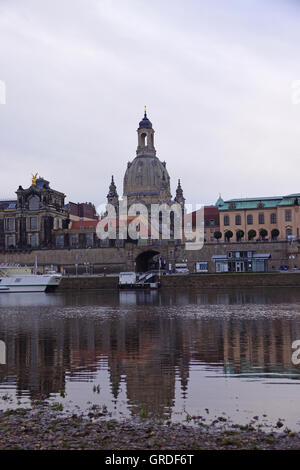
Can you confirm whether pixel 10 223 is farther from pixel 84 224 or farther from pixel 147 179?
pixel 147 179

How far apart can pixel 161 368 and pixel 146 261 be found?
3283 inches

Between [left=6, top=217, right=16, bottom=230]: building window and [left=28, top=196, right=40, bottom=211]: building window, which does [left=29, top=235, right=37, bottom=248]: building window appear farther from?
[left=28, top=196, right=40, bottom=211]: building window

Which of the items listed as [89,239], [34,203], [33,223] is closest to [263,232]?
[89,239]

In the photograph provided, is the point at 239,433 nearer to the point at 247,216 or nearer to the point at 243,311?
the point at 243,311

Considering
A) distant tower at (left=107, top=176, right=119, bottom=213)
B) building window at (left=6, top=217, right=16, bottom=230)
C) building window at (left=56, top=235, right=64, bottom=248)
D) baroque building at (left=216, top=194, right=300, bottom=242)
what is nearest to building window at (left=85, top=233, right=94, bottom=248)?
building window at (left=56, top=235, right=64, bottom=248)

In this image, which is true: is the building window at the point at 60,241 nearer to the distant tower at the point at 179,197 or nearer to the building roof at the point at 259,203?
the distant tower at the point at 179,197

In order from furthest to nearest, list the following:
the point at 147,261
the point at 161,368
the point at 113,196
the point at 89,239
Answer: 1. the point at 113,196
2. the point at 89,239
3. the point at 147,261
4. the point at 161,368

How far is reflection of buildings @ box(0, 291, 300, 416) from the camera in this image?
13.1m

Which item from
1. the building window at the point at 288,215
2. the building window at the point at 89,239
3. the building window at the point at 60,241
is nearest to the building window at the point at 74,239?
the building window at the point at 60,241

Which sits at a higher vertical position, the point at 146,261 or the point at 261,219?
the point at 261,219

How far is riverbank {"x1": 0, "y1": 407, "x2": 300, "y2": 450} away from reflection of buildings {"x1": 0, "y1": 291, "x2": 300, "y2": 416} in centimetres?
132

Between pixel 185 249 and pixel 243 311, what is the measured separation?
2181 inches

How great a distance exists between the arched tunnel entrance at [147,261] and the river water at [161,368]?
2541 inches

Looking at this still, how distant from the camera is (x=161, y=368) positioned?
586 inches
